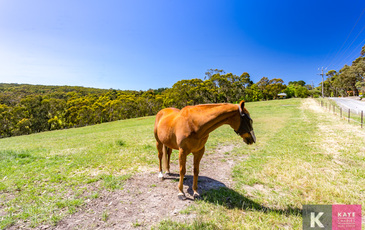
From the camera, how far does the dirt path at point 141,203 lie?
2840 mm

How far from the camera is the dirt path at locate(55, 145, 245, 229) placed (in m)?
2.84

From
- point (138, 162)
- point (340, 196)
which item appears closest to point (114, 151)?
point (138, 162)

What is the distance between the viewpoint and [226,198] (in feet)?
11.5

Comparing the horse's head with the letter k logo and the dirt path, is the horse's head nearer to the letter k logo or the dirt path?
the letter k logo

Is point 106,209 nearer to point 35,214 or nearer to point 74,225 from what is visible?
point 74,225

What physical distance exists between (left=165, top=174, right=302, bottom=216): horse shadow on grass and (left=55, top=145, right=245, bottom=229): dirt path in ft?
0.09

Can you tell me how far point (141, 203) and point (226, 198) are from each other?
1908mm

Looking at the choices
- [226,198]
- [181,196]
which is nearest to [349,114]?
[226,198]

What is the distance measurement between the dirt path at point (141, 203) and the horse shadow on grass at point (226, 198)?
27 mm

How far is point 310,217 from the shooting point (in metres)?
2.81

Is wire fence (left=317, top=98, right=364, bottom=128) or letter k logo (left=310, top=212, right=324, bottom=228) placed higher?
wire fence (left=317, top=98, right=364, bottom=128)

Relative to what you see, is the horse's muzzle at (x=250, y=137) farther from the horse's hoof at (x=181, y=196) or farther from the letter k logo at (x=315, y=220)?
the horse's hoof at (x=181, y=196)

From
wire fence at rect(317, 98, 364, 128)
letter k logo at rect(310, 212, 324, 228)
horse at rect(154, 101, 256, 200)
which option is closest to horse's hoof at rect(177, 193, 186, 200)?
horse at rect(154, 101, 256, 200)

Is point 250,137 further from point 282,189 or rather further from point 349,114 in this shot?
point 349,114
